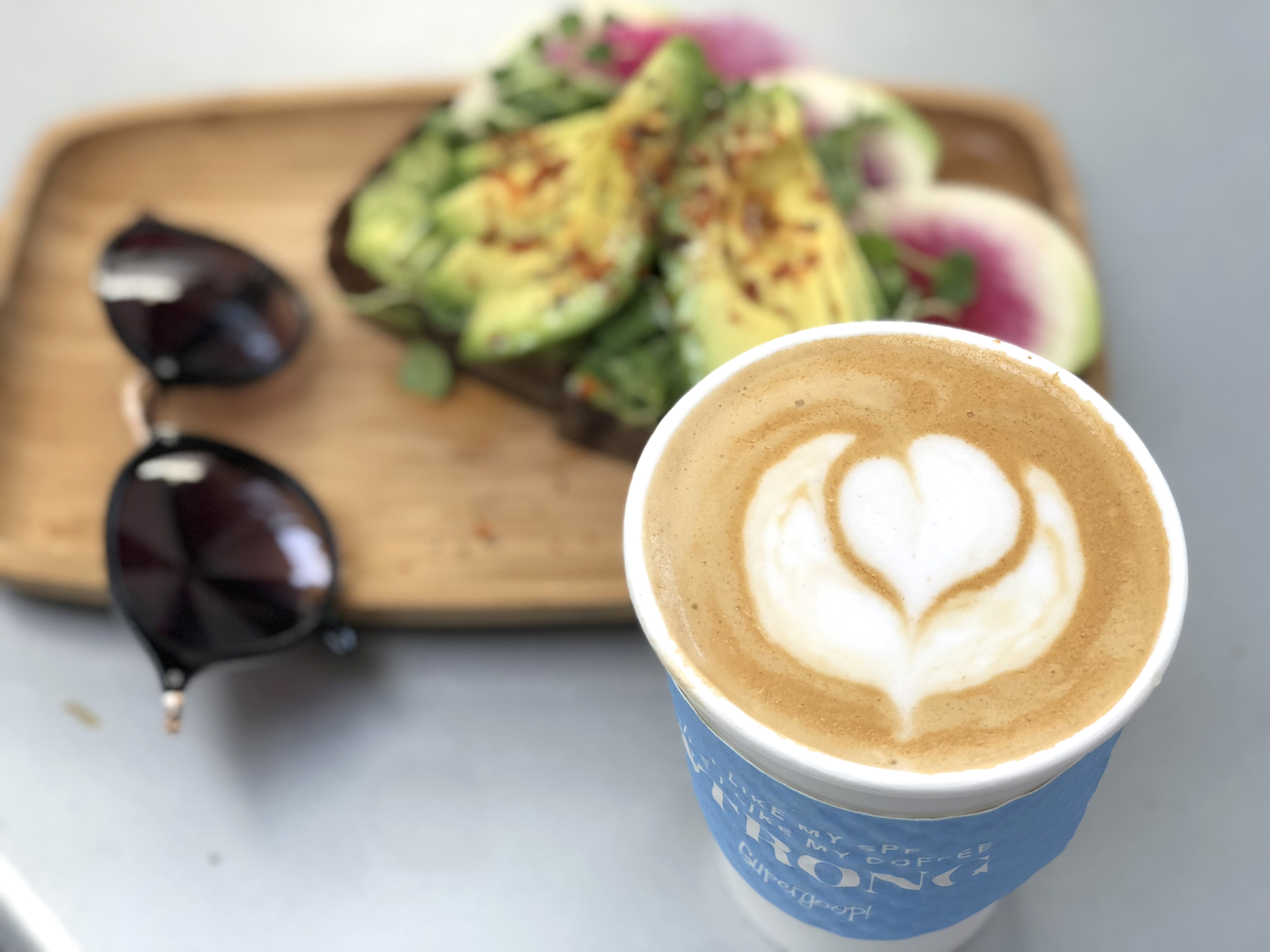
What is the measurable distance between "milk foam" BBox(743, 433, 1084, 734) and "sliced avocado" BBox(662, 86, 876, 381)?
1.08ft

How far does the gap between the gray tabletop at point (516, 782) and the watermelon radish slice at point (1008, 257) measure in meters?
0.16

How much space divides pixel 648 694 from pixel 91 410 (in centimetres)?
72

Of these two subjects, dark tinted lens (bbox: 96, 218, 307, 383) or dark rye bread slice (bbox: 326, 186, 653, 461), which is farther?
dark tinted lens (bbox: 96, 218, 307, 383)

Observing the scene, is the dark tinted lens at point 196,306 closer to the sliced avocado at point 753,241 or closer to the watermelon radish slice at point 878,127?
the sliced avocado at point 753,241

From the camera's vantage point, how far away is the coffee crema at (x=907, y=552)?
0.64 m

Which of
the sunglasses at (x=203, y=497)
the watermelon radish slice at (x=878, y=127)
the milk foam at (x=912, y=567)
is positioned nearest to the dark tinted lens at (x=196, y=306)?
the sunglasses at (x=203, y=497)

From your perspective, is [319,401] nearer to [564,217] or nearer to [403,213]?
[403,213]

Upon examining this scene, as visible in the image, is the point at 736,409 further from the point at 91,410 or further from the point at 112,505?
the point at 91,410

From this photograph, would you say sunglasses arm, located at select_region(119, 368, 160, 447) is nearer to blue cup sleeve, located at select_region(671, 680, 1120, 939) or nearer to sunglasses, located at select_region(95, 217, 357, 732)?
sunglasses, located at select_region(95, 217, 357, 732)

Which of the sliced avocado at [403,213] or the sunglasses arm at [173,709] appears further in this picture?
the sliced avocado at [403,213]

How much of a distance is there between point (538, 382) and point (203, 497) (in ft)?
1.21

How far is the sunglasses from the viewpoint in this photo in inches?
40.9

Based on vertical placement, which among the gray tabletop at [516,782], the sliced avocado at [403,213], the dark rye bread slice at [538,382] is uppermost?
the sliced avocado at [403,213]

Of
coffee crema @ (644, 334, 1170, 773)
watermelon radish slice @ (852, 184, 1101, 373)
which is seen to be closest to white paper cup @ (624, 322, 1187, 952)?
coffee crema @ (644, 334, 1170, 773)
